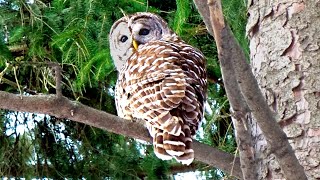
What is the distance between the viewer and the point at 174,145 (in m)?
1.39

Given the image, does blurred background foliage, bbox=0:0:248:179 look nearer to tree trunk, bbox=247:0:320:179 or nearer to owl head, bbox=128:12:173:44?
owl head, bbox=128:12:173:44

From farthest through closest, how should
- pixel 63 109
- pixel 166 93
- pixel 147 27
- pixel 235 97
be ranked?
pixel 147 27 < pixel 166 93 < pixel 63 109 < pixel 235 97

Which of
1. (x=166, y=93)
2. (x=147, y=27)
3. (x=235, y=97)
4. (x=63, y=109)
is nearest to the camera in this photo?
(x=235, y=97)

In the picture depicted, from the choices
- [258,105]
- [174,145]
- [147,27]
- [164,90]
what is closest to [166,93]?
[164,90]

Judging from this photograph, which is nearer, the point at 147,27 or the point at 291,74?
the point at 291,74

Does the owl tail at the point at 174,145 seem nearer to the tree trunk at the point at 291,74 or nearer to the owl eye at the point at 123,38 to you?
the tree trunk at the point at 291,74

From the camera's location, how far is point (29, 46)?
2227 mm

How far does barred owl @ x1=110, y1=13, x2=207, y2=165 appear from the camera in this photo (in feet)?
4.66

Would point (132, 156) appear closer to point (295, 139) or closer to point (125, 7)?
point (125, 7)

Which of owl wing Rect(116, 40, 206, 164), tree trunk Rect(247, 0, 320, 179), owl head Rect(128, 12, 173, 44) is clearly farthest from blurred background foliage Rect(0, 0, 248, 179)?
tree trunk Rect(247, 0, 320, 179)

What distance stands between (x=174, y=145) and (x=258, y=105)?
1.14ft

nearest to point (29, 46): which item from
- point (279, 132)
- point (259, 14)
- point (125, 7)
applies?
point (125, 7)

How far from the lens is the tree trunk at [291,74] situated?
54.6 inches

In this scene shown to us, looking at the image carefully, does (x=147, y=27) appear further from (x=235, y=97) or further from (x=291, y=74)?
(x=235, y=97)
